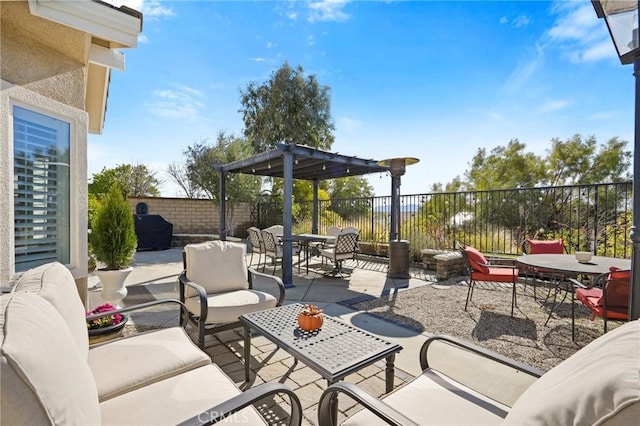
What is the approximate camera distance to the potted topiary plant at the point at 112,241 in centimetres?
347

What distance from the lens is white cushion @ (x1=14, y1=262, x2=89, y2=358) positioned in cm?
132

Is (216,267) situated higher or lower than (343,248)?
higher

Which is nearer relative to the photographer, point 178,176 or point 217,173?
point 217,173

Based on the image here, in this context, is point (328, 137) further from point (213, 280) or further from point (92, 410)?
point (92, 410)

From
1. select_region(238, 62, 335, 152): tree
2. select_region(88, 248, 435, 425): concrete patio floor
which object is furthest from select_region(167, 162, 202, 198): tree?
select_region(88, 248, 435, 425): concrete patio floor

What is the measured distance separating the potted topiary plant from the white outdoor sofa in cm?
196

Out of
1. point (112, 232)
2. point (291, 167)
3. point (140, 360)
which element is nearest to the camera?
point (140, 360)

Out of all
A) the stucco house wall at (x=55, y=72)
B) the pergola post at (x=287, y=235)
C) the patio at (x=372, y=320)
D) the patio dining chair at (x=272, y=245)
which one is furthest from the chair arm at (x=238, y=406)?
the patio dining chair at (x=272, y=245)

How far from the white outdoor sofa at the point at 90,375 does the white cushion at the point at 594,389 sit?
0.90 meters

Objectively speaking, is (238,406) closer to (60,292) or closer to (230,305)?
(60,292)

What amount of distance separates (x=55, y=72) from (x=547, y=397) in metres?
4.15

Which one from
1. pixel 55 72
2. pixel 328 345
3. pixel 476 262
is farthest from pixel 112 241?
pixel 476 262

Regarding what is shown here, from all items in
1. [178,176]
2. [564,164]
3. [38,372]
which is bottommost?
[38,372]

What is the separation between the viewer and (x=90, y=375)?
3.74 feet
